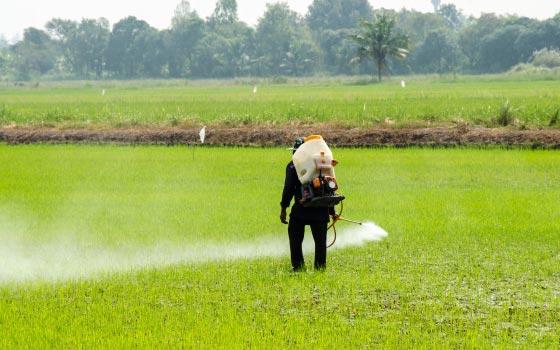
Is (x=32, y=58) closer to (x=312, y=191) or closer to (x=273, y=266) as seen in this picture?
(x=273, y=266)

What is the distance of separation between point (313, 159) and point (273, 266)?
158 cm

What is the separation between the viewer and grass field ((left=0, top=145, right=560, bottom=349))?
284 inches

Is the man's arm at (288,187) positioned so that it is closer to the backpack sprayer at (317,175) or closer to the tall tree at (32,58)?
→ the backpack sprayer at (317,175)

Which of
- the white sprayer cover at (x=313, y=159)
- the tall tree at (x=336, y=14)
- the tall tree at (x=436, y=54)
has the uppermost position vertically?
the tall tree at (x=336, y=14)

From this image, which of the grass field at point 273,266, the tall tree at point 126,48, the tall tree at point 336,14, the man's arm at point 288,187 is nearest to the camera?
the grass field at point 273,266

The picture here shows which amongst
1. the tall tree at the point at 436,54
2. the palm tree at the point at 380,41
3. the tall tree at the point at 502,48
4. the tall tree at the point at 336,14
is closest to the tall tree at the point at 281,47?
the tall tree at the point at 436,54

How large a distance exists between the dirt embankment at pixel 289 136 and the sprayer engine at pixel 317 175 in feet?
50.5

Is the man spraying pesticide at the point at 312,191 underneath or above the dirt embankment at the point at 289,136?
above

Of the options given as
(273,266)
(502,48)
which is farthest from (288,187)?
(502,48)

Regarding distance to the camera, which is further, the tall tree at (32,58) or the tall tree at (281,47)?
the tall tree at (32,58)

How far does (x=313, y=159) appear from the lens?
8734mm

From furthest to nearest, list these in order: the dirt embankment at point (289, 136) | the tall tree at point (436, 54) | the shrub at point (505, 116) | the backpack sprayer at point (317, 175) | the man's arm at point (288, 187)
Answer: the tall tree at point (436, 54)
the shrub at point (505, 116)
the dirt embankment at point (289, 136)
the man's arm at point (288, 187)
the backpack sprayer at point (317, 175)

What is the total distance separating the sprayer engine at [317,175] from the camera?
344 inches

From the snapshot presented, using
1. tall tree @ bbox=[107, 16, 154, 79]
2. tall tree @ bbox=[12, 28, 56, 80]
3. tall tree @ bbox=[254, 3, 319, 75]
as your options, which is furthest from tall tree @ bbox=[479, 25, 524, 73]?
tall tree @ bbox=[12, 28, 56, 80]
